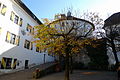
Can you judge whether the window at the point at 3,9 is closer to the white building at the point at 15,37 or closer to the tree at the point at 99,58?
the white building at the point at 15,37

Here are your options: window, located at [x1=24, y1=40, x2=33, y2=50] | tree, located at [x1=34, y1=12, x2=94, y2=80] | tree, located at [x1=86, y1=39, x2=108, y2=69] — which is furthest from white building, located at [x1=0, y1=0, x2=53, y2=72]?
tree, located at [x1=86, y1=39, x2=108, y2=69]

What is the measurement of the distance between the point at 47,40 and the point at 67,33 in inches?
77.7

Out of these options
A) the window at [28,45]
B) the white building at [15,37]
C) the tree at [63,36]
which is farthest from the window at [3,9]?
the tree at [63,36]

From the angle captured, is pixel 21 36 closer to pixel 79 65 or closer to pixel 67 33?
pixel 67 33

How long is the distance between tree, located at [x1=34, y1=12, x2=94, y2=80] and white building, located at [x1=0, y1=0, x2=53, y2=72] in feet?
9.99

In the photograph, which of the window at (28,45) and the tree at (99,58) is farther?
the tree at (99,58)

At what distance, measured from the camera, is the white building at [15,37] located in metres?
16.6

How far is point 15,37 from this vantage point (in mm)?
19562

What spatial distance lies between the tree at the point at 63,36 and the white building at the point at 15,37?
9.99ft

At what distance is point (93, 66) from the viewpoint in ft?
93.4

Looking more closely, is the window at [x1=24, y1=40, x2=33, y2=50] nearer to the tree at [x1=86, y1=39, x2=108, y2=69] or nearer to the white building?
the white building

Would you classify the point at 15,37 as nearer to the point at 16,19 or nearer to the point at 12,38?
the point at 12,38

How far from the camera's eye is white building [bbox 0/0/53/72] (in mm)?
16625

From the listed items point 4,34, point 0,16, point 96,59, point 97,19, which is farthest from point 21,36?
point 96,59
